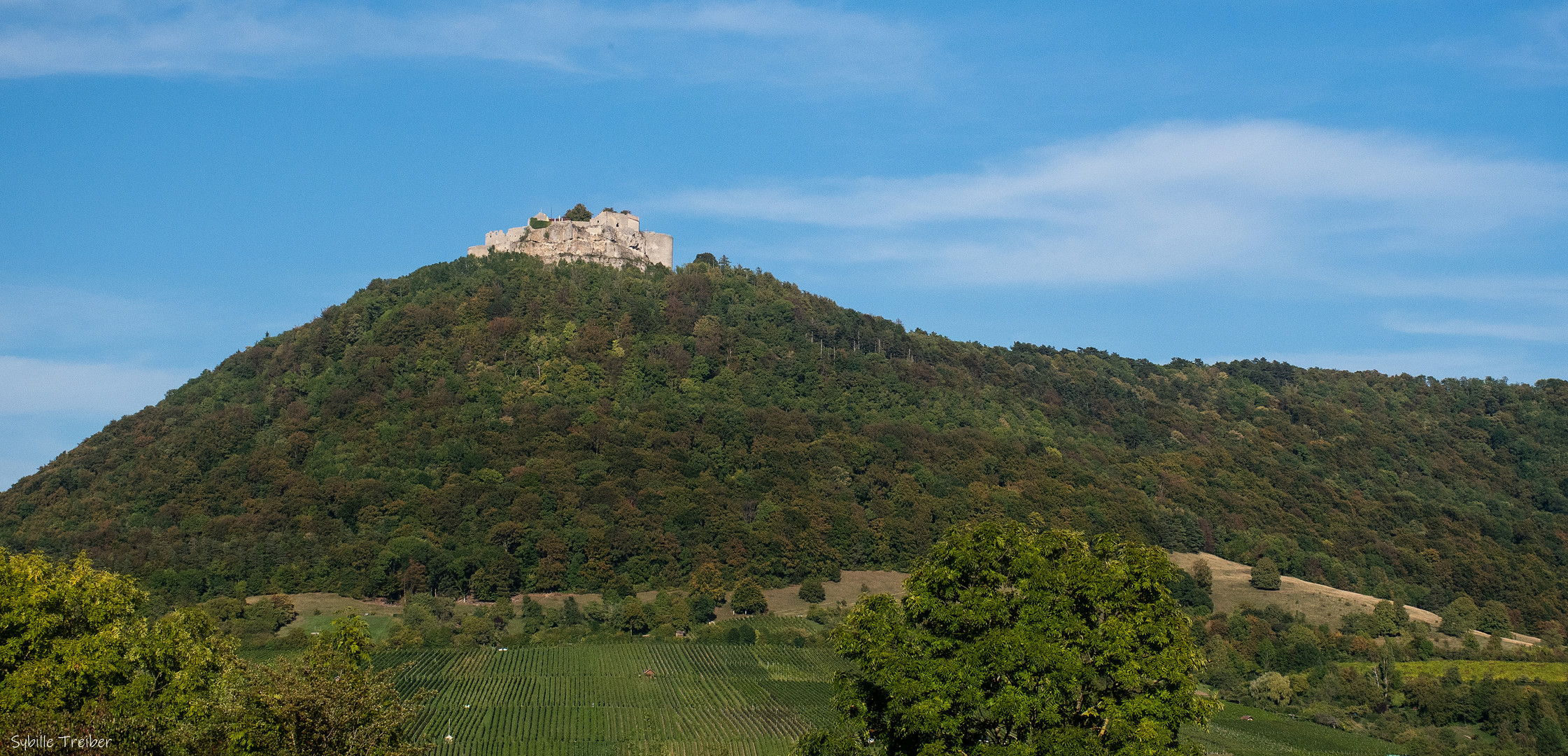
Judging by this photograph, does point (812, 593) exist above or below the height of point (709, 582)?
below

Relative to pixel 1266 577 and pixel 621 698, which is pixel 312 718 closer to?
pixel 621 698

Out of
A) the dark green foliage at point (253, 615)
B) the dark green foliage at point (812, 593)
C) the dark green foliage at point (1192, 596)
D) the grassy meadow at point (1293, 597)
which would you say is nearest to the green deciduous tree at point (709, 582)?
the dark green foliage at point (812, 593)

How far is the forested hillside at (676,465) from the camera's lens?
390 feet

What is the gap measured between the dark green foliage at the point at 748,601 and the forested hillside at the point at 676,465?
4.84m

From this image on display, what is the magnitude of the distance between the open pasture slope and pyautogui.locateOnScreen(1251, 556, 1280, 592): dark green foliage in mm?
54777

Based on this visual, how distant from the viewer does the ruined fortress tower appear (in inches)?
6604

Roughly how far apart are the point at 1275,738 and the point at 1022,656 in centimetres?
6224

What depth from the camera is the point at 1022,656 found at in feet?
99.7

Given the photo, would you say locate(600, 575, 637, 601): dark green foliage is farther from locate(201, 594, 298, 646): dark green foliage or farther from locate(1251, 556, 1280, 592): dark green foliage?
locate(1251, 556, 1280, 592): dark green foliage

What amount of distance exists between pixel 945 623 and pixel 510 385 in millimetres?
119763

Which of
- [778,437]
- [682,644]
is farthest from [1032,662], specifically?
[778,437]

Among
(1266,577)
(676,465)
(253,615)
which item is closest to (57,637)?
(253,615)

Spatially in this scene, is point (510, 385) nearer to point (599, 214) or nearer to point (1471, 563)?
point (599, 214)

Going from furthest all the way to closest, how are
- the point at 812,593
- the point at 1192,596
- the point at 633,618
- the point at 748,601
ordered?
the point at 1192,596 < the point at 812,593 < the point at 748,601 < the point at 633,618
